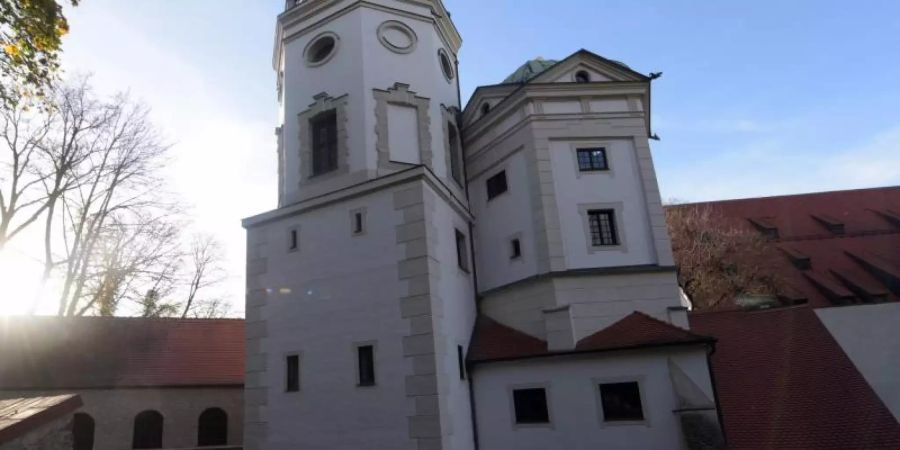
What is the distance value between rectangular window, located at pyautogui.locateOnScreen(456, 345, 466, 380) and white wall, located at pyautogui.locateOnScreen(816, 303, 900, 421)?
399 inches

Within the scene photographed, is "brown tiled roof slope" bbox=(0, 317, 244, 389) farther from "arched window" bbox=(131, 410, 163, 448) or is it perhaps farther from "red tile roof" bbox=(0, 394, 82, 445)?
"red tile roof" bbox=(0, 394, 82, 445)

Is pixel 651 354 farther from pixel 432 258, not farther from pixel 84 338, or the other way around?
pixel 84 338

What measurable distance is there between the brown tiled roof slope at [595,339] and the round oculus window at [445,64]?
26.7 ft

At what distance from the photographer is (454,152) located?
663 inches

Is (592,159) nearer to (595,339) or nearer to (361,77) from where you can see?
(595,339)

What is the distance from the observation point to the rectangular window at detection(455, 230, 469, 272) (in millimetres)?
14867

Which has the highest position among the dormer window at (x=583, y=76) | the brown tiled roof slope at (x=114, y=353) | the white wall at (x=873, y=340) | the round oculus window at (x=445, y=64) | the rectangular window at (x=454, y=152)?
the round oculus window at (x=445, y=64)

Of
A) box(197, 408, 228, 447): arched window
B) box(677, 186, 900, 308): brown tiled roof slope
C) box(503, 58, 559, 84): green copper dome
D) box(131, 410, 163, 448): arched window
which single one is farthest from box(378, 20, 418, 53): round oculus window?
box(677, 186, 900, 308): brown tiled roof slope

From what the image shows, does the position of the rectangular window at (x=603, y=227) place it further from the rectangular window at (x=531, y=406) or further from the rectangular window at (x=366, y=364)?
the rectangular window at (x=366, y=364)

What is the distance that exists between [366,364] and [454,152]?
24.4 ft

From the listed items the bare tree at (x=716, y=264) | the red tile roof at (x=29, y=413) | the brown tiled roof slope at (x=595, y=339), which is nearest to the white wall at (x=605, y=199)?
the brown tiled roof slope at (x=595, y=339)

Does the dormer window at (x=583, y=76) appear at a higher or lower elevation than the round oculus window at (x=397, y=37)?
lower

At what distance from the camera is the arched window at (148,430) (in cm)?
1773

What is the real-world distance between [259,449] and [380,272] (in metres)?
5.10
